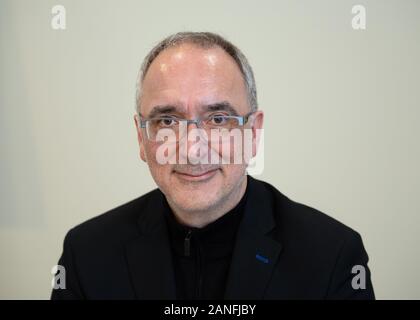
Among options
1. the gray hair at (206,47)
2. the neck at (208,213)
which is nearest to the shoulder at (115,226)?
the neck at (208,213)

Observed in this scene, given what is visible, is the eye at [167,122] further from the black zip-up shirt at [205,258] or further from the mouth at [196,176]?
the black zip-up shirt at [205,258]

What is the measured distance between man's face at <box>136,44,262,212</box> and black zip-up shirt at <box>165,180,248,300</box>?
0.12m

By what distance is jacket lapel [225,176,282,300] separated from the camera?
1.37 meters

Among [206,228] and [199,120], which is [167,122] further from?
[206,228]

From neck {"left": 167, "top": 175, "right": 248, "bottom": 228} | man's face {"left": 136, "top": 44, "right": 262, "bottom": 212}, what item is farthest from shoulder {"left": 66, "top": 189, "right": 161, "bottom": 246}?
man's face {"left": 136, "top": 44, "right": 262, "bottom": 212}

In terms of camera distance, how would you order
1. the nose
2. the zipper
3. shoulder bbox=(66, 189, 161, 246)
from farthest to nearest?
shoulder bbox=(66, 189, 161, 246), the zipper, the nose

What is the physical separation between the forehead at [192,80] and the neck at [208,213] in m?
0.32

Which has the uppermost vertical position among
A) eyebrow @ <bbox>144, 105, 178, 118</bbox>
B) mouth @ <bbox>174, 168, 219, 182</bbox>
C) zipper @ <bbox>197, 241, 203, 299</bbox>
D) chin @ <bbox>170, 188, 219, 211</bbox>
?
eyebrow @ <bbox>144, 105, 178, 118</bbox>

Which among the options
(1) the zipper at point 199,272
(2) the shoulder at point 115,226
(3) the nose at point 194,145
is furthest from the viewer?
(2) the shoulder at point 115,226

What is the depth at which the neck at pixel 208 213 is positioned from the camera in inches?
56.7

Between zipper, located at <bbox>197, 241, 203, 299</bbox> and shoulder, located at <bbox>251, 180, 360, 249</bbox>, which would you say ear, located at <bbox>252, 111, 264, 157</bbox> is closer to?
shoulder, located at <bbox>251, 180, 360, 249</bbox>

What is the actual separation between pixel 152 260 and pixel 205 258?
0.20m

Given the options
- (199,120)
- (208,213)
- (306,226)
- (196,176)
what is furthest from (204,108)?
(306,226)

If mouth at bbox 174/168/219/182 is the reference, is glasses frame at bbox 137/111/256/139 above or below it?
above
